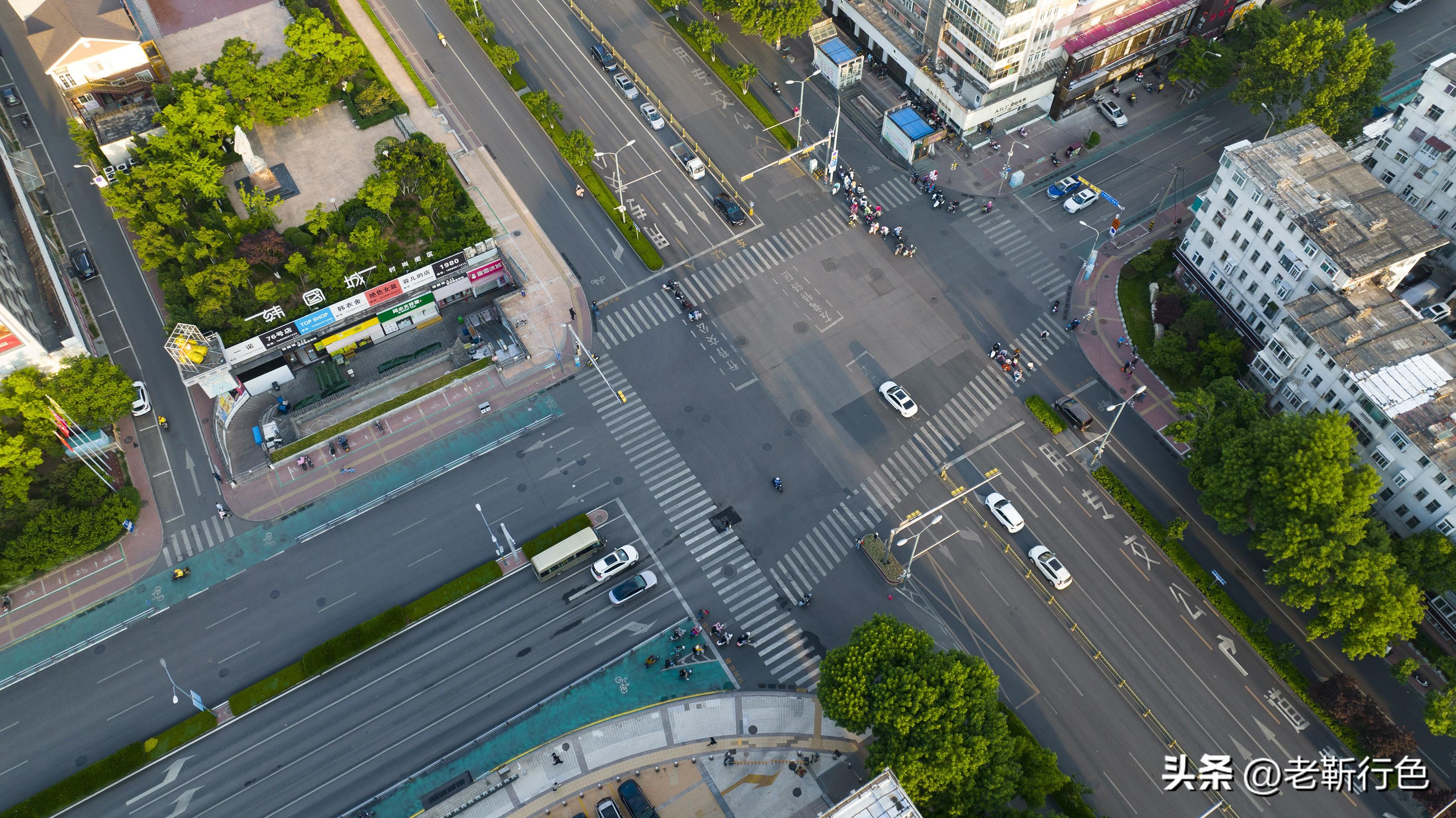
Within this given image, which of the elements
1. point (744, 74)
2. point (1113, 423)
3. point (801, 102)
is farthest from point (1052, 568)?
point (744, 74)

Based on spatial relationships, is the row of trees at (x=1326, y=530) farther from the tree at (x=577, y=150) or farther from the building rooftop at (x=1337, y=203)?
the tree at (x=577, y=150)

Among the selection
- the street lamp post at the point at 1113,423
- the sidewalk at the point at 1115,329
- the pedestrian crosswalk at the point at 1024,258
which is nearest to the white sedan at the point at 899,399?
the street lamp post at the point at 1113,423

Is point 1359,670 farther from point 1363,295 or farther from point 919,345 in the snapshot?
point 919,345

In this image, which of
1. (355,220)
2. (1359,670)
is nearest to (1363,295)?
(1359,670)

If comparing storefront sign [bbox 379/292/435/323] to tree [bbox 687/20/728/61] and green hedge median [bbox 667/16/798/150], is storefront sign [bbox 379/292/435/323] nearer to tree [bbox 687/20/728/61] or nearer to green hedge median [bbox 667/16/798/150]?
green hedge median [bbox 667/16/798/150]

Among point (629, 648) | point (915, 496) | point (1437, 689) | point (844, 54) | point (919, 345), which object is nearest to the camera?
point (1437, 689)

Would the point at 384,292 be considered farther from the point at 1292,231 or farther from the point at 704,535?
the point at 1292,231
